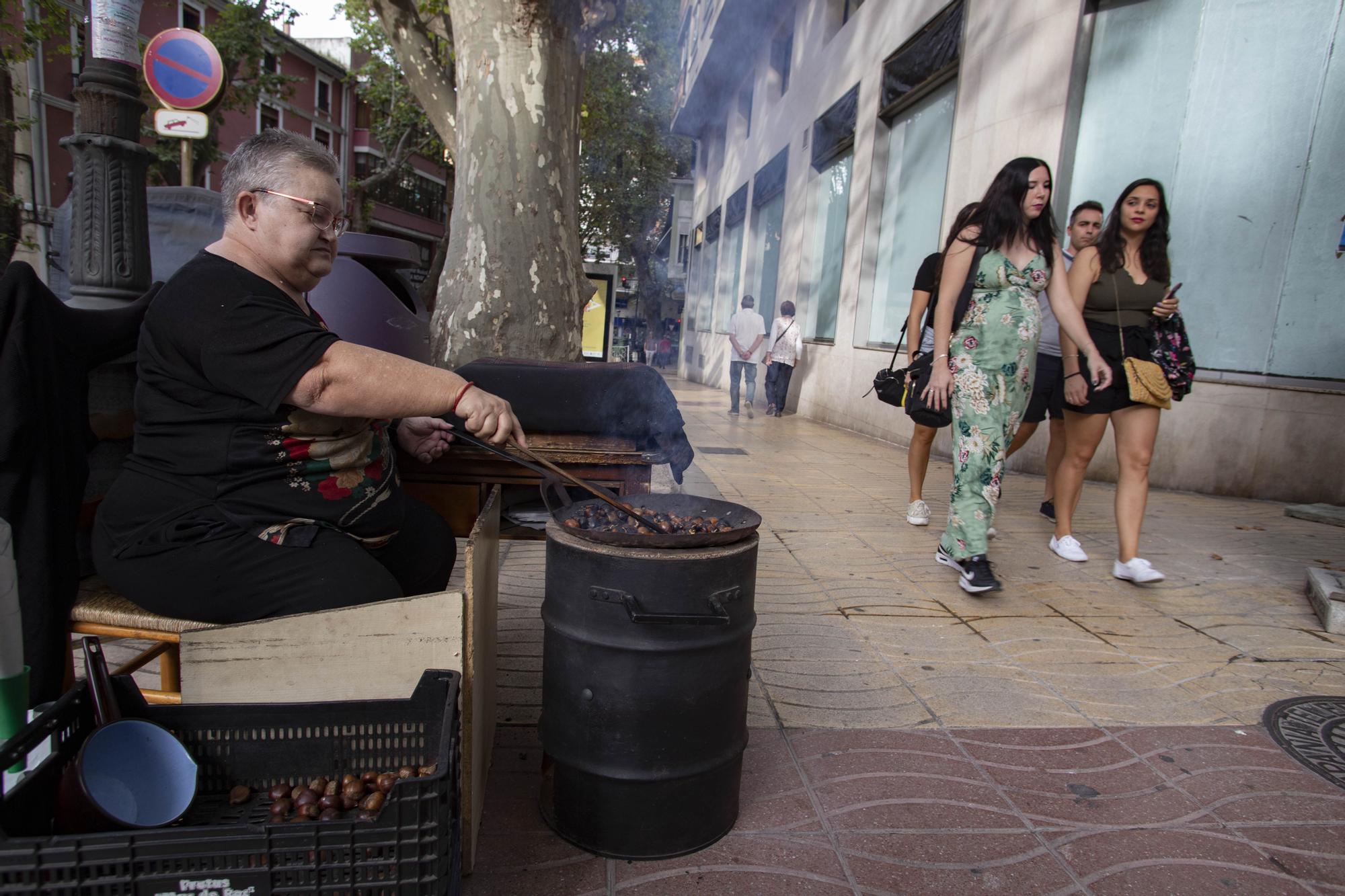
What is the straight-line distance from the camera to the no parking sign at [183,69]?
4.80 m

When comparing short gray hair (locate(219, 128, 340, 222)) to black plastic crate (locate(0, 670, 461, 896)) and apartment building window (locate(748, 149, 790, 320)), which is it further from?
apartment building window (locate(748, 149, 790, 320))

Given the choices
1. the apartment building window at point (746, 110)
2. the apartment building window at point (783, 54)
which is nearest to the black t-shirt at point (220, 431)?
the apartment building window at point (783, 54)

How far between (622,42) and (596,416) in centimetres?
1904

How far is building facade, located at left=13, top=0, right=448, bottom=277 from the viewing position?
67.1 ft

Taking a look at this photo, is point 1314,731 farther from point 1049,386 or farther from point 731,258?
point 731,258

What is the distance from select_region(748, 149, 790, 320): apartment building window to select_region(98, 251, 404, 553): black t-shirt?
45.7 feet

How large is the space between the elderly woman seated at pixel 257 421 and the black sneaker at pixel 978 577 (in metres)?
2.61

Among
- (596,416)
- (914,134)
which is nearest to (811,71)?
(914,134)

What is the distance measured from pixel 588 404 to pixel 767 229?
1508 centimetres

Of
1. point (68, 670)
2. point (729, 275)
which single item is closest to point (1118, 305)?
point (68, 670)

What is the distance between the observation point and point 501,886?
1830mm

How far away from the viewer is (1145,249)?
416 cm

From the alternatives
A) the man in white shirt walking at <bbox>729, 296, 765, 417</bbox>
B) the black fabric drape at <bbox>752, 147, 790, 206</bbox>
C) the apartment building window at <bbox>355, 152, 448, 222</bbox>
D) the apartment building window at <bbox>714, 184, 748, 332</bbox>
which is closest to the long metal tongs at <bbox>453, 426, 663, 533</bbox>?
the man in white shirt walking at <bbox>729, 296, 765, 417</bbox>

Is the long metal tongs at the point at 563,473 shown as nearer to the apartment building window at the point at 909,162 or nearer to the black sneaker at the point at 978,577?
the black sneaker at the point at 978,577
